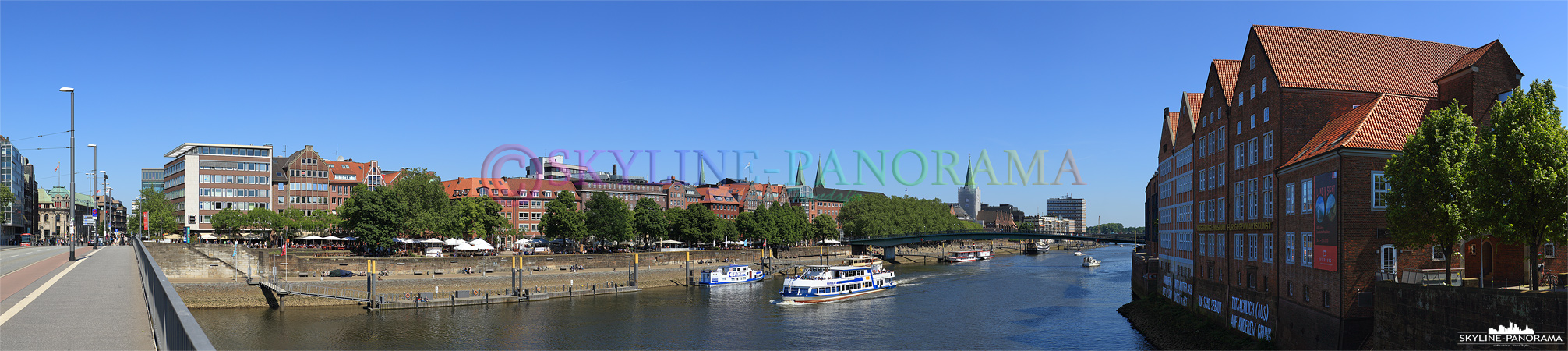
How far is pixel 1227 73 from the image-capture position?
51.4 metres

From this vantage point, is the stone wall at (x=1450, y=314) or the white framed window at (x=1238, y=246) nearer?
the stone wall at (x=1450, y=314)

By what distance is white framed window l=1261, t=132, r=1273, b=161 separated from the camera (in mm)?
41531

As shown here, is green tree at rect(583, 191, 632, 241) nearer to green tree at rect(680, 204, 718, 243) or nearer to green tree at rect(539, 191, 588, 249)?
green tree at rect(539, 191, 588, 249)

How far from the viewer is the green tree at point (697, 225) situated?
135 m

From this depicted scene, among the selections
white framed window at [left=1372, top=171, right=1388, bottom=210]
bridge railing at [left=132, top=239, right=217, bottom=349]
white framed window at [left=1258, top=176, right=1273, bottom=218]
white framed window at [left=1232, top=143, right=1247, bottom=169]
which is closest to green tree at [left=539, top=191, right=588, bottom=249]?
white framed window at [left=1232, top=143, right=1247, bottom=169]

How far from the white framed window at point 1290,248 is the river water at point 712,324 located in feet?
46.7

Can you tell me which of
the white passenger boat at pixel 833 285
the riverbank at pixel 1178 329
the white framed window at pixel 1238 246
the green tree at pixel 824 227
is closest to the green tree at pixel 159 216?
the white passenger boat at pixel 833 285

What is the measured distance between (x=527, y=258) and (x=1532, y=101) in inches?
3405

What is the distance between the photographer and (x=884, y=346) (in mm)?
55000

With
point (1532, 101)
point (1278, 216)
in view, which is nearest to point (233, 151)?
point (1278, 216)

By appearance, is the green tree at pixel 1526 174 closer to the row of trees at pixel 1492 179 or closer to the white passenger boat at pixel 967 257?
the row of trees at pixel 1492 179

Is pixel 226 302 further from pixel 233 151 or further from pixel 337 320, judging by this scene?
pixel 233 151

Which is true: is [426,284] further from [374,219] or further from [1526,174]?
[1526,174]

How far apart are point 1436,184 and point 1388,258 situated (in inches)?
209
